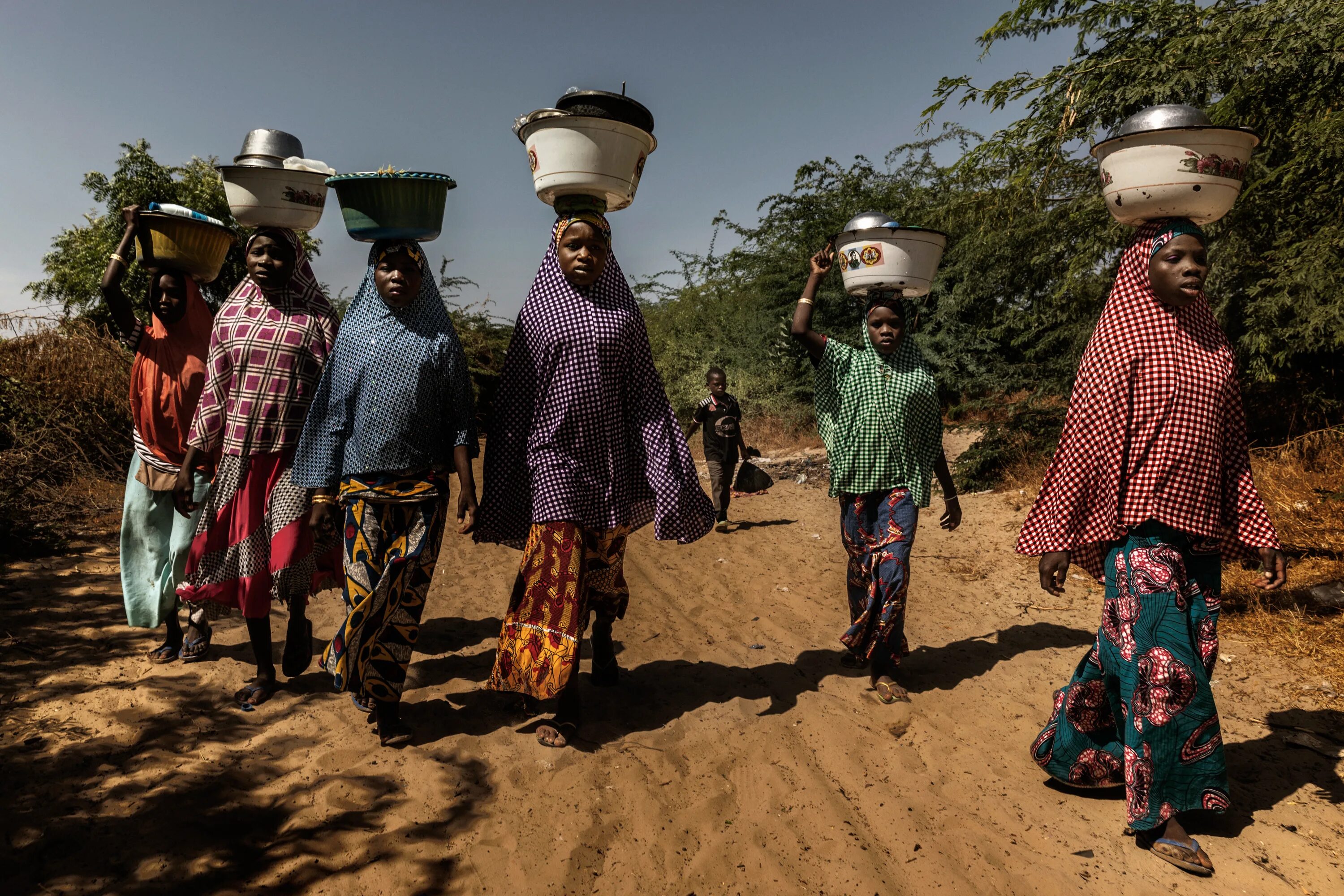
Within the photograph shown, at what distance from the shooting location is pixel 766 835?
3.09 meters

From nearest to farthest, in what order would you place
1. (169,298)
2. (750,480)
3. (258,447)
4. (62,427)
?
1. (258,447)
2. (169,298)
3. (62,427)
4. (750,480)

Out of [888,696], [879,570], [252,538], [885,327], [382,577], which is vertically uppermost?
[885,327]

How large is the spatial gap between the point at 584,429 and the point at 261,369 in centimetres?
167

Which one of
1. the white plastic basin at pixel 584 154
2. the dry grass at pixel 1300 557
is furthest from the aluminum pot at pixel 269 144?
the dry grass at pixel 1300 557

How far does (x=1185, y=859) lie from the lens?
2855 millimetres

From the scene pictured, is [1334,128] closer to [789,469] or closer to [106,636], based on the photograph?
[789,469]

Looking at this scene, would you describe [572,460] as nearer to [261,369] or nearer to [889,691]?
[261,369]

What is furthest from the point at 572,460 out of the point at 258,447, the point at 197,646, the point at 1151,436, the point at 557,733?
the point at 197,646

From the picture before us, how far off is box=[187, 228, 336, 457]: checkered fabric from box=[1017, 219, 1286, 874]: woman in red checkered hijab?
3.42 meters

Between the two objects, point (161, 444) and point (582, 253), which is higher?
point (582, 253)

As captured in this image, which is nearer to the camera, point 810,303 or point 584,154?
point 584,154

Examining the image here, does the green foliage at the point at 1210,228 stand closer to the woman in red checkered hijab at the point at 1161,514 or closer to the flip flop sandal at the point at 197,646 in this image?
the woman in red checkered hijab at the point at 1161,514

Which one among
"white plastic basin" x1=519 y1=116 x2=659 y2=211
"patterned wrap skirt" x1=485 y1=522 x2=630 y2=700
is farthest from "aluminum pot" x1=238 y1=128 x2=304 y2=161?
"patterned wrap skirt" x1=485 y1=522 x2=630 y2=700

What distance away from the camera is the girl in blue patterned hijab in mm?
3543
